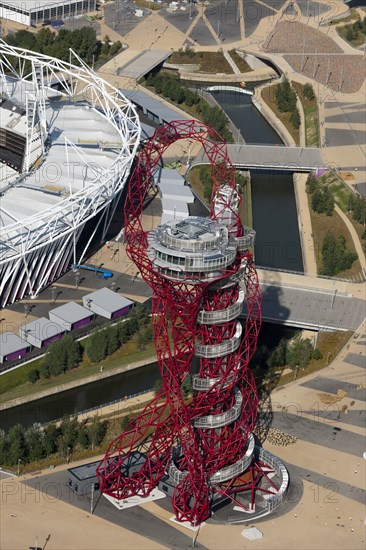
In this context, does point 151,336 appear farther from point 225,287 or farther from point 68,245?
point 225,287

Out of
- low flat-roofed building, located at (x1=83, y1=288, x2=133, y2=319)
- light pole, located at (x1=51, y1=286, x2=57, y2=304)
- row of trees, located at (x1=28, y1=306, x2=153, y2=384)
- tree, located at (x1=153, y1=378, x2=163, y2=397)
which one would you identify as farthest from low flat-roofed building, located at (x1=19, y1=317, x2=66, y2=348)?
tree, located at (x1=153, y1=378, x2=163, y2=397)

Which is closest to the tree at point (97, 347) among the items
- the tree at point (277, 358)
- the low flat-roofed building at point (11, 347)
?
the low flat-roofed building at point (11, 347)

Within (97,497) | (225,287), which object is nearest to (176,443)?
(97,497)

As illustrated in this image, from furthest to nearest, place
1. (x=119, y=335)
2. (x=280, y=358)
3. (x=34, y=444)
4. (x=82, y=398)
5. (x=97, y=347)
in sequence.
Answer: (x=119, y=335), (x=97, y=347), (x=280, y=358), (x=82, y=398), (x=34, y=444)

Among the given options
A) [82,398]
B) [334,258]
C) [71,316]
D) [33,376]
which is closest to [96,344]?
[71,316]

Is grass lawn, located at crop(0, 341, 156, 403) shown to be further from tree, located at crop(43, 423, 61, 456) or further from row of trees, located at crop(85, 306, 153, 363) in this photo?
tree, located at crop(43, 423, 61, 456)

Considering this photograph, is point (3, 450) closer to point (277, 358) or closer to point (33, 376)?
point (33, 376)
